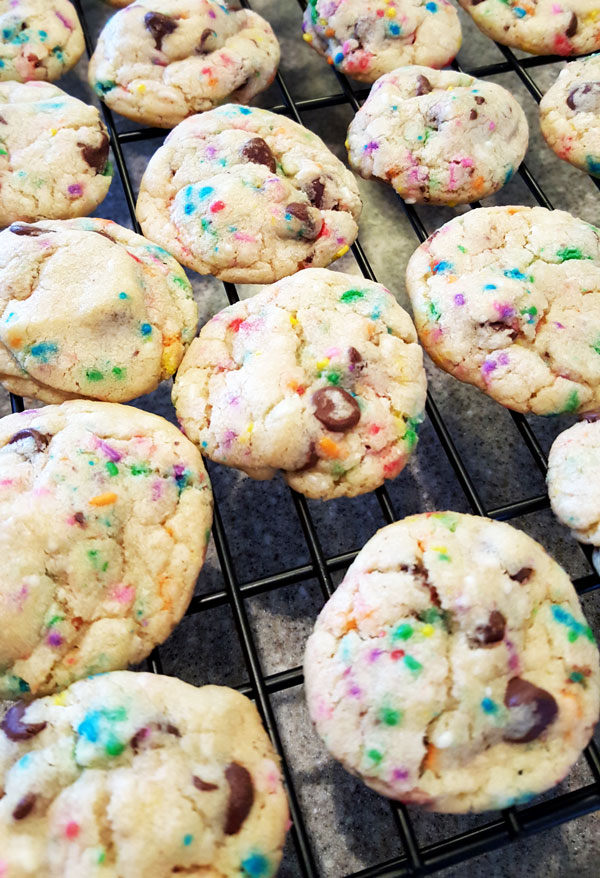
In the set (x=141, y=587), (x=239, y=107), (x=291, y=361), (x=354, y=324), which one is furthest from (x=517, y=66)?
(x=141, y=587)

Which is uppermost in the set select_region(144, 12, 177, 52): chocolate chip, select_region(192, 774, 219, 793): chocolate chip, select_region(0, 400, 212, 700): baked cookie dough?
select_region(144, 12, 177, 52): chocolate chip

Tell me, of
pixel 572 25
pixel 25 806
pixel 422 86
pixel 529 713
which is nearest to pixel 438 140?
pixel 422 86

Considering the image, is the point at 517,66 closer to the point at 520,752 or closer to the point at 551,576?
the point at 551,576

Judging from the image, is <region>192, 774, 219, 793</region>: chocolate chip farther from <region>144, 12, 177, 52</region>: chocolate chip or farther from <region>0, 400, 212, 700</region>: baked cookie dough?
<region>144, 12, 177, 52</region>: chocolate chip

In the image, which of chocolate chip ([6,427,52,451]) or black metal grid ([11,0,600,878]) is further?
chocolate chip ([6,427,52,451])

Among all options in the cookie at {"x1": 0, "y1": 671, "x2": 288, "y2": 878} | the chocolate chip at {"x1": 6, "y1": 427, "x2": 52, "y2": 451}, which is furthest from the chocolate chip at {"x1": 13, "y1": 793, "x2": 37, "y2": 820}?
the chocolate chip at {"x1": 6, "y1": 427, "x2": 52, "y2": 451}

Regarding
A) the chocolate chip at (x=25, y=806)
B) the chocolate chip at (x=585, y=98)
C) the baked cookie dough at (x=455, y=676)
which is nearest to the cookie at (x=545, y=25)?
the chocolate chip at (x=585, y=98)

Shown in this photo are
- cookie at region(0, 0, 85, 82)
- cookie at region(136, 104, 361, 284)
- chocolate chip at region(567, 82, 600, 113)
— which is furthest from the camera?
cookie at region(0, 0, 85, 82)
